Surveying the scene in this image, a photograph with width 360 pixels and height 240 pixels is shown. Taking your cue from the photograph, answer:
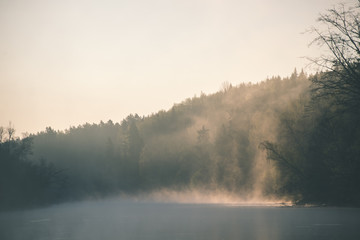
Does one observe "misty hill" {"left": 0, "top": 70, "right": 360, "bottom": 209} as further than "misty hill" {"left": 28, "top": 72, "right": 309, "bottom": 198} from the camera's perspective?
No

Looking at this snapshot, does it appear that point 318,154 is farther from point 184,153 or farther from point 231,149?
point 184,153

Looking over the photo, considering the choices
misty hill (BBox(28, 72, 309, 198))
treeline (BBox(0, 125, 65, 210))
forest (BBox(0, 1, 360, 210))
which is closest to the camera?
forest (BBox(0, 1, 360, 210))

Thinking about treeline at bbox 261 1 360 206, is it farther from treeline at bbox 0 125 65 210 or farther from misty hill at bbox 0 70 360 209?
treeline at bbox 0 125 65 210

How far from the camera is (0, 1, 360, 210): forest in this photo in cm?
4653

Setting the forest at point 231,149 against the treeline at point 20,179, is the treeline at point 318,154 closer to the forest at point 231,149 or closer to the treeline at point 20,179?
the forest at point 231,149

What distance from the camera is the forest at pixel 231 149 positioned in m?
46.5

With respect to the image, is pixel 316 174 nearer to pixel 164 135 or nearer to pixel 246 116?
pixel 246 116

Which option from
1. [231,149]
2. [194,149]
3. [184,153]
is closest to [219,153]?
[231,149]

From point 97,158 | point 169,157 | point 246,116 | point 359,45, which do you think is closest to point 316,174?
point 359,45

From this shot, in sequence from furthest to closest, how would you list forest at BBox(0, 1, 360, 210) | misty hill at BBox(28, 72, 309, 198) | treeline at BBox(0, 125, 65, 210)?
misty hill at BBox(28, 72, 309, 198) → treeline at BBox(0, 125, 65, 210) → forest at BBox(0, 1, 360, 210)

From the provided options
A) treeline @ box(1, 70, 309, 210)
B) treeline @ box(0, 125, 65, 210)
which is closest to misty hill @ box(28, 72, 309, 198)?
treeline @ box(1, 70, 309, 210)

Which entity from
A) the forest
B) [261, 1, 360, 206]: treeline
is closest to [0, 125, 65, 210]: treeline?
the forest

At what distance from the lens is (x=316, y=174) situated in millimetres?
53750

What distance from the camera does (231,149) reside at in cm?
9812
